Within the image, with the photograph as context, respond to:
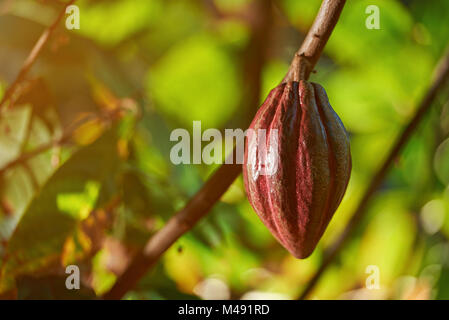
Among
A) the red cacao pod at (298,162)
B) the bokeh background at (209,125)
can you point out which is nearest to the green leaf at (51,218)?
the bokeh background at (209,125)

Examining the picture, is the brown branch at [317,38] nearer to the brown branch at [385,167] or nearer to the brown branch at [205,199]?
the brown branch at [205,199]

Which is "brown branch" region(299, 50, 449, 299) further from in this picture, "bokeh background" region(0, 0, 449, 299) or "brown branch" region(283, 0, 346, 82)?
"brown branch" region(283, 0, 346, 82)

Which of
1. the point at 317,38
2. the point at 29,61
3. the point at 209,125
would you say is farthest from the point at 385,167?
the point at 29,61

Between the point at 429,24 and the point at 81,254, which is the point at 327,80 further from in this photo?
the point at 81,254

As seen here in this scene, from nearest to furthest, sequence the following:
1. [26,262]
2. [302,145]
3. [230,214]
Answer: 1. [302,145]
2. [26,262]
3. [230,214]

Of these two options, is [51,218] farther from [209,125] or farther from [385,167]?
[385,167]

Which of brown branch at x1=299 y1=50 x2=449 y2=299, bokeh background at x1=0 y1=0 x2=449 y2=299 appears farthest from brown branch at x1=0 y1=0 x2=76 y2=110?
brown branch at x1=299 y1=50 x2=449 y2=299

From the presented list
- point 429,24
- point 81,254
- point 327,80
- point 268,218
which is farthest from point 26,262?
point 429,24
